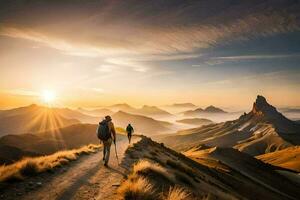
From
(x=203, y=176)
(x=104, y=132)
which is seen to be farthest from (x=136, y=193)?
(x=203, y=176)

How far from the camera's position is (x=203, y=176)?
117 feet

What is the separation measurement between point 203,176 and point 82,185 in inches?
940

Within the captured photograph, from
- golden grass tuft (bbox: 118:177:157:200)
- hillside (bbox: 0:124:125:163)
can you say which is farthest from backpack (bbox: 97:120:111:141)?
hillside (bbox: 0:124:125:163)

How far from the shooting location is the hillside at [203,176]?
51.5ft

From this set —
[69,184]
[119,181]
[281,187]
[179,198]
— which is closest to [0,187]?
[69,184]

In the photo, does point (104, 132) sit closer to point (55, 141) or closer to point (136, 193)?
A: point (136, 193)

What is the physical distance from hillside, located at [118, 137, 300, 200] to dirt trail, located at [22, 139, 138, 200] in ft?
3.73

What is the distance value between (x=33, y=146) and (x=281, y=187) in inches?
5260

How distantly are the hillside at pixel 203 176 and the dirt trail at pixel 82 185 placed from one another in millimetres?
1138

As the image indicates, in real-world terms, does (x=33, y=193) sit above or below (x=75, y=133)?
above

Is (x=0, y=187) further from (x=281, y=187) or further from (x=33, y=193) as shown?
(x=281, y=187)

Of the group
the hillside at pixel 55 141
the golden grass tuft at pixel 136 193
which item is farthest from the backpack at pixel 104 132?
the hillside at pixel 55 141

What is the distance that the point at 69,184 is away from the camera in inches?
580

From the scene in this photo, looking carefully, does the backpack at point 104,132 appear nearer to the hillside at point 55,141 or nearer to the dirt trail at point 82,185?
the dirt trail at point 82,185
